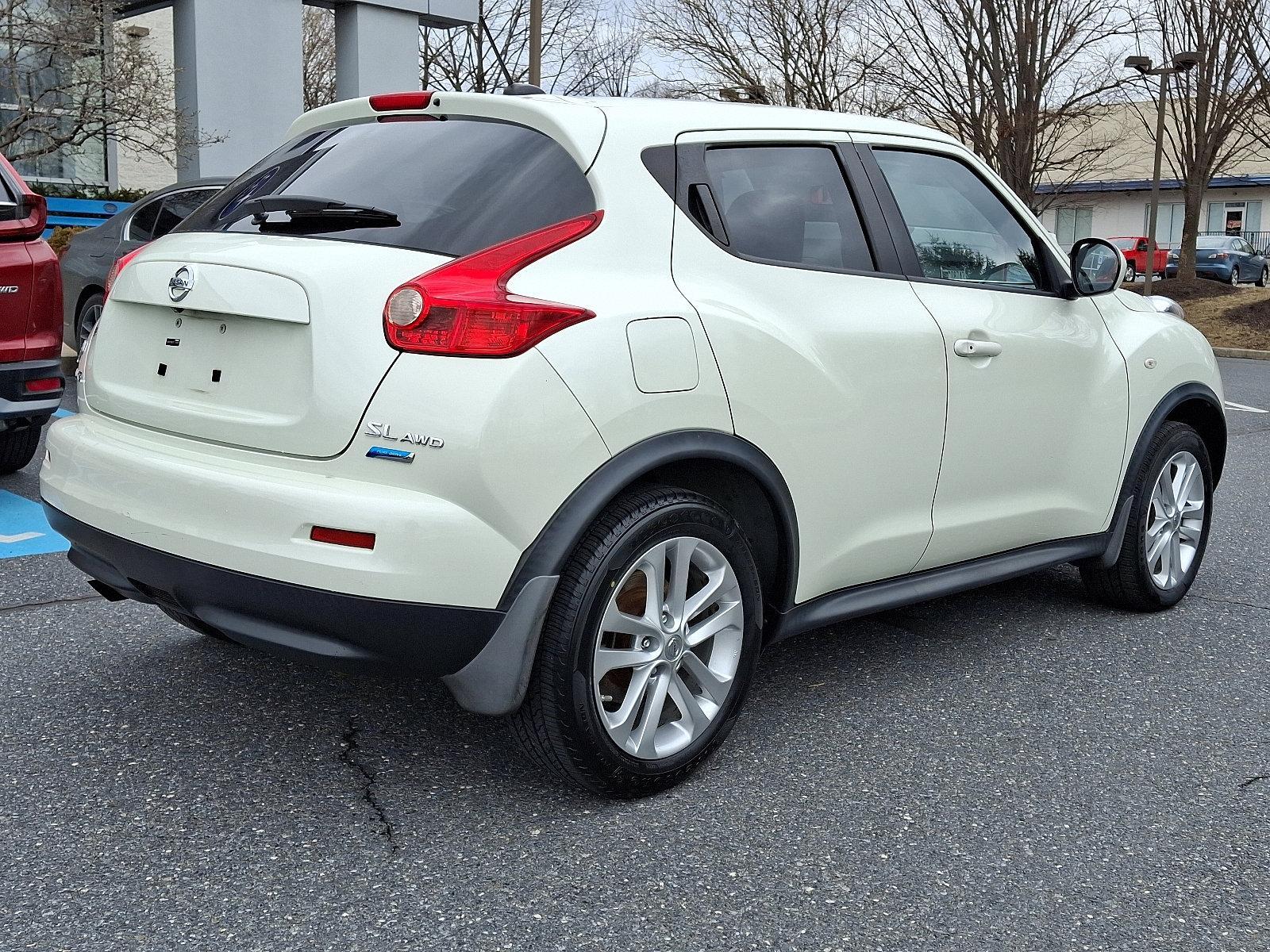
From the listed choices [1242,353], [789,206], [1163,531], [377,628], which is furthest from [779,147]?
[1242,353]

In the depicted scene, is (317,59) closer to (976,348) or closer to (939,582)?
(976,348)

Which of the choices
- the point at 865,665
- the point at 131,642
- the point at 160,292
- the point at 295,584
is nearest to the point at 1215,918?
the point at 865,665

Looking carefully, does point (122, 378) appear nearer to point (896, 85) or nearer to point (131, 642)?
point (131, 642)

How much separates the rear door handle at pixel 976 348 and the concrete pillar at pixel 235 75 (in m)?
16.0

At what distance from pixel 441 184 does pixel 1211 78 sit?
25.2 m

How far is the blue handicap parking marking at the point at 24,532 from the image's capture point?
5562 mm

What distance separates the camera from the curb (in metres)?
20.2

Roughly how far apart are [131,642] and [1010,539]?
9.23 feet

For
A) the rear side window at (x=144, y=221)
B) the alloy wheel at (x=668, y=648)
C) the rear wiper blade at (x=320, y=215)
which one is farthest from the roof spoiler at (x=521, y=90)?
the rear side window at (x=144, y=221)

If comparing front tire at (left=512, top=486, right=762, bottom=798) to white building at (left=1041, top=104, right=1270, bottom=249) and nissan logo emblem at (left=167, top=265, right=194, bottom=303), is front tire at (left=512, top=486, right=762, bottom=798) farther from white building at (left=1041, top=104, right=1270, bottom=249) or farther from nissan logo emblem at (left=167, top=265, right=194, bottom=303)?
white building at (left=1041, top=104, right=1270, bottom=249)

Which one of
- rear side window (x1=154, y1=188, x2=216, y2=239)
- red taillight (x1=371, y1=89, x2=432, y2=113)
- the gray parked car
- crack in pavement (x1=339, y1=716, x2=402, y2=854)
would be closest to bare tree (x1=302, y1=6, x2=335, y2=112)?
the gray parked car

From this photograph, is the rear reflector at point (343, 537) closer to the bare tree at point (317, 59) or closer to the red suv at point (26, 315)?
the red suv at point (26, 315)

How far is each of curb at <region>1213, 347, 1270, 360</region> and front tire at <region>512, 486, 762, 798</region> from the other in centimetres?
1889

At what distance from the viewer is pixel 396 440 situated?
2.80 m
